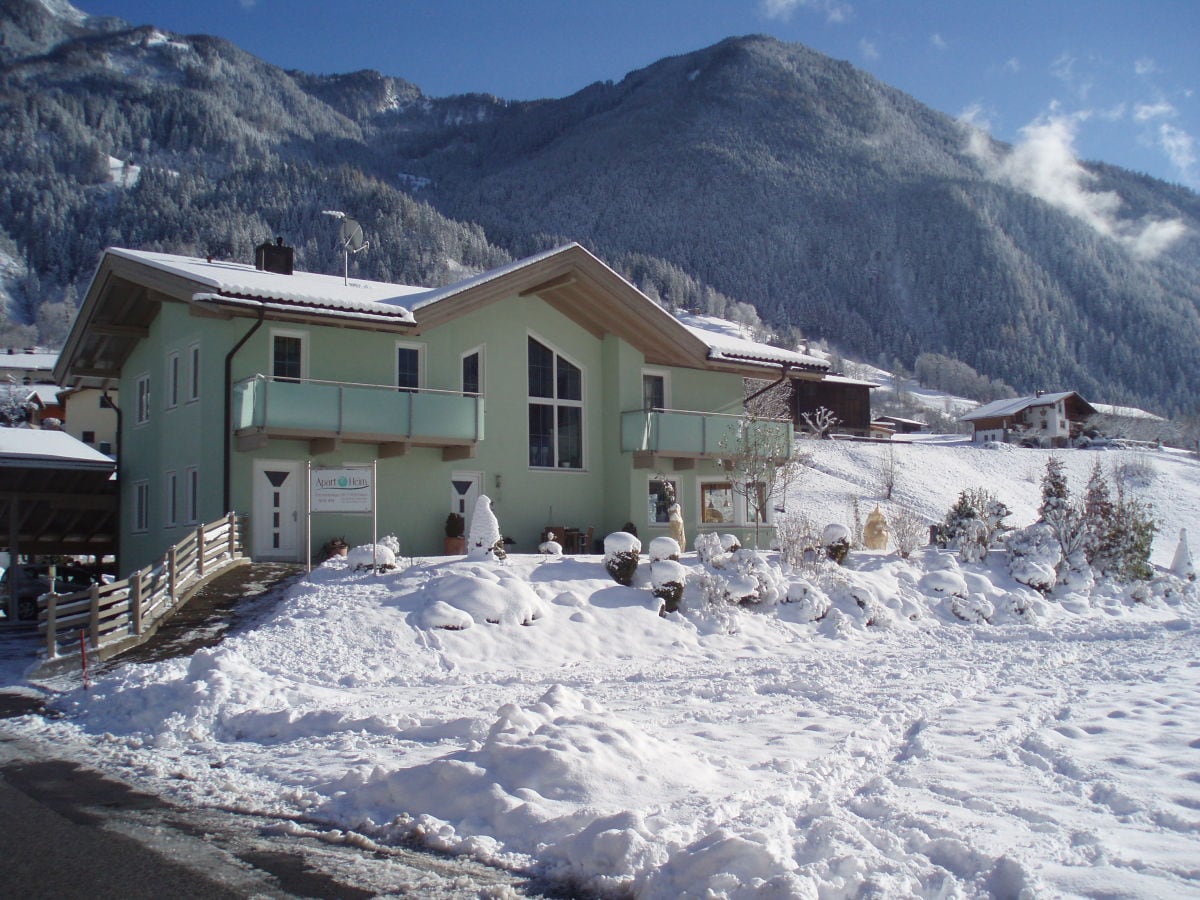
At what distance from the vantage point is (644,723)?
11141 mm

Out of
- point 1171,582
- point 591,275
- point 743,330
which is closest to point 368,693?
point 591,275

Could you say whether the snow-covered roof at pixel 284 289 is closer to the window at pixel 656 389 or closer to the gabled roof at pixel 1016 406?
the window at pixel 656 389

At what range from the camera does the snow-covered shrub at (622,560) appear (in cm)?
1973

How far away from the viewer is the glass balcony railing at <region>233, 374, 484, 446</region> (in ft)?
70.6

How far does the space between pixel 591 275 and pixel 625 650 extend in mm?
11826

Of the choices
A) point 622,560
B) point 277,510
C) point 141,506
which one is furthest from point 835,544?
point 141,506

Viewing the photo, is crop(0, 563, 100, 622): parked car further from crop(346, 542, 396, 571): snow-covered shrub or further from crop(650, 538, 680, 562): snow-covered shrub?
crop(650, 538, 680, 562): snow-covered shrub

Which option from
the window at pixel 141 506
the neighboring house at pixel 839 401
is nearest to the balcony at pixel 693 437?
the window at pixel 141 506

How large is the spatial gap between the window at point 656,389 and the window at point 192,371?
36.7 ft

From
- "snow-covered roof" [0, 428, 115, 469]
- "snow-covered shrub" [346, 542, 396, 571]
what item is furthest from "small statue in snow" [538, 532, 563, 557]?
"snow-covered roof" [0, 428, 115, 469]

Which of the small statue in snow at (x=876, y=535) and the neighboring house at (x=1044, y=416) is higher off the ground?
the neighboring house at (x=1044, y=416)

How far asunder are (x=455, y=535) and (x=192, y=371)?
22.3 ft

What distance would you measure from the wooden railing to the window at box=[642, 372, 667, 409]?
1375cm

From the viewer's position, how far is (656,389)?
2964 cm
